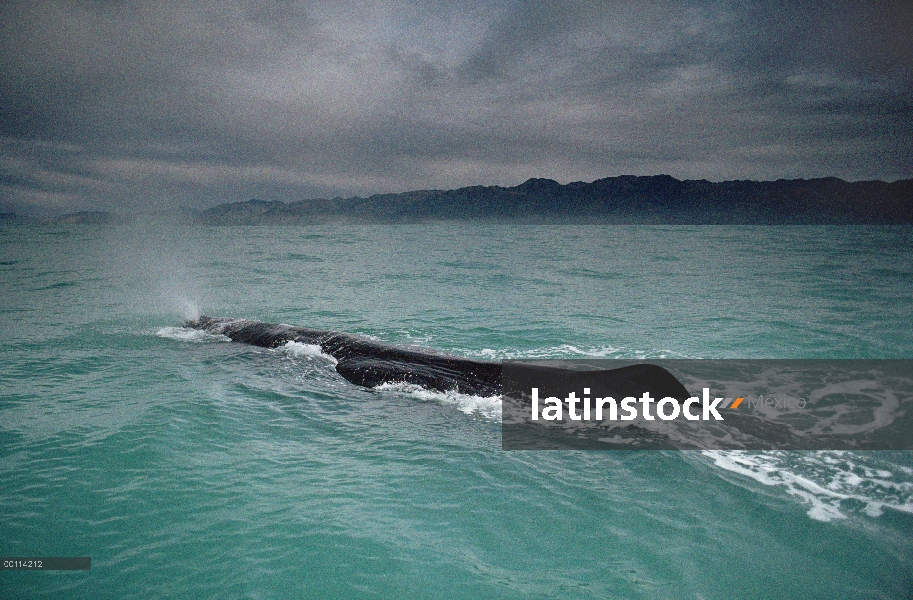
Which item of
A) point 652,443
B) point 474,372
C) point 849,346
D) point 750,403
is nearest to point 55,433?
point 474,372

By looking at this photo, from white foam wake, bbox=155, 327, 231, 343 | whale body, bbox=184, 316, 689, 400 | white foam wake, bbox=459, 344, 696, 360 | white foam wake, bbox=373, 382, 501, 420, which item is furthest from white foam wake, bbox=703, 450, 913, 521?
white foam wake, bbox=155, 327, 231, 343

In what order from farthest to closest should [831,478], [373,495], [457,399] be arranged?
[457,399], [831,478], [373,495]

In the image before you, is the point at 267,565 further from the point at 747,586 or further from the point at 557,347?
the point at 557,347

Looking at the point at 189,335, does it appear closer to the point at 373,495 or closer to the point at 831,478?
the point at 373,495

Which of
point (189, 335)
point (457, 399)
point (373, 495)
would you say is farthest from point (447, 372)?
point (189, 335)

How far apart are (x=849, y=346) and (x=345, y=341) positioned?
15630 mm

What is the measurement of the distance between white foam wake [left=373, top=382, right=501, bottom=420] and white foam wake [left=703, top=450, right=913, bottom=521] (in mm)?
3965

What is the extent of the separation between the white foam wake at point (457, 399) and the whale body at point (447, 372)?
6.1 inches

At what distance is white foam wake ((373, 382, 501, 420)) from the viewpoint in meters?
9.45

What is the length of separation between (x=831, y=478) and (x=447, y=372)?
7205mm

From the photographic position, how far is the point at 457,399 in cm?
1006

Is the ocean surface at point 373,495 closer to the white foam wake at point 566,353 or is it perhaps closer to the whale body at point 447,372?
the white foam wake at point 566,353

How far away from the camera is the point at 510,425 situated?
8734mm

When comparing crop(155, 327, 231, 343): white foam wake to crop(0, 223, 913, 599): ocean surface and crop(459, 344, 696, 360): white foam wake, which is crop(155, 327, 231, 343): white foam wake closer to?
crop(0, 223, 913, 599): ocean surface
